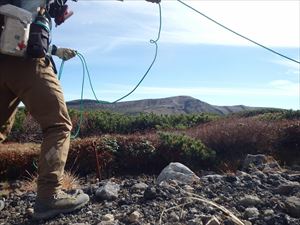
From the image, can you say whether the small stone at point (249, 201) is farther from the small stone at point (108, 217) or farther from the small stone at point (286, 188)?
the small stone at point (108, 217)

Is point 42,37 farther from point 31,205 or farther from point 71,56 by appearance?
point 31,205

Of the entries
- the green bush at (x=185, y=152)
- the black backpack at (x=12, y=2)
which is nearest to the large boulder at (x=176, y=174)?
the green bush at (x=185, y=152)

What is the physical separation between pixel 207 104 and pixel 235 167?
43081 millimetres

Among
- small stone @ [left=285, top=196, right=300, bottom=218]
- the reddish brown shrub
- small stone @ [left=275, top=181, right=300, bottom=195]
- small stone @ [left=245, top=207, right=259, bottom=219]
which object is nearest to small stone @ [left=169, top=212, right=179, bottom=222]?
small stone @ [left=245, top=207, right=259, bottom=219]

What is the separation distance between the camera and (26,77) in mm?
4020

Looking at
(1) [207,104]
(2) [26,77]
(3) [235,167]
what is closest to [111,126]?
(3) [235,167]

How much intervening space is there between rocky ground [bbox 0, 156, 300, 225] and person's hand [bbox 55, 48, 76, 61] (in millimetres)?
1422

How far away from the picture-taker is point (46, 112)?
13.4 ft

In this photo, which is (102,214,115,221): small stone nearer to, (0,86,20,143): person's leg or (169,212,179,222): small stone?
(169,212,179,222): small stone

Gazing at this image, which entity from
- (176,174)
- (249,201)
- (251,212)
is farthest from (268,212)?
(176,174)

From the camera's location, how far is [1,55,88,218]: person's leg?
159 inches

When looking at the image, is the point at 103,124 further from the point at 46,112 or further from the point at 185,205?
the point at 46,112

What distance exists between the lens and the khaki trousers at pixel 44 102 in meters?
4.04

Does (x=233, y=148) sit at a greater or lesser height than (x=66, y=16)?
lesser
